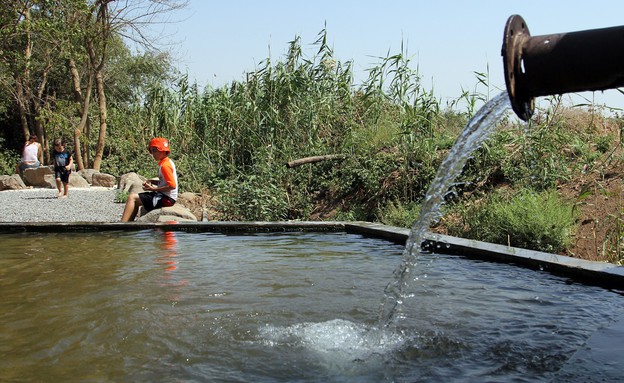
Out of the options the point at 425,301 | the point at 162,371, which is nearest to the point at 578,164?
the point at 425,301

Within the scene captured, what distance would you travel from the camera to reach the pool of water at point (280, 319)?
2.68m

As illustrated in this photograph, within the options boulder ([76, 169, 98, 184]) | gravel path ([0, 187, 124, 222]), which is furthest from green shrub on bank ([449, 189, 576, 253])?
boulder ([76, 169, 98, 184])

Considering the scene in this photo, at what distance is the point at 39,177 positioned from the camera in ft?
60.7

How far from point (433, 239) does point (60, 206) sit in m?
9.46

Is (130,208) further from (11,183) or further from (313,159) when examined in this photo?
(11,183)

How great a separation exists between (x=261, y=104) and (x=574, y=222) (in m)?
6.44

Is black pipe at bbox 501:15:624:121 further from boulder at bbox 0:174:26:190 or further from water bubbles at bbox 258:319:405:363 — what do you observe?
boulder at bbox 0:174:26:190

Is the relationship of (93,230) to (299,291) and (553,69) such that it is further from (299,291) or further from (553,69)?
(553,69)

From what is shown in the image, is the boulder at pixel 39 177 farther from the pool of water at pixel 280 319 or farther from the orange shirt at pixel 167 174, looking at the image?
the pool of water at pixel 280 319

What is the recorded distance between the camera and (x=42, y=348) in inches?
114

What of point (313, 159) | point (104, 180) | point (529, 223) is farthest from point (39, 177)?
point (529, 223)

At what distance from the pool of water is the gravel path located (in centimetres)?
570

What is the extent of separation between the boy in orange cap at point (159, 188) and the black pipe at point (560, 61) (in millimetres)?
6119

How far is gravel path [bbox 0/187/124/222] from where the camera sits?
10.9 meters
